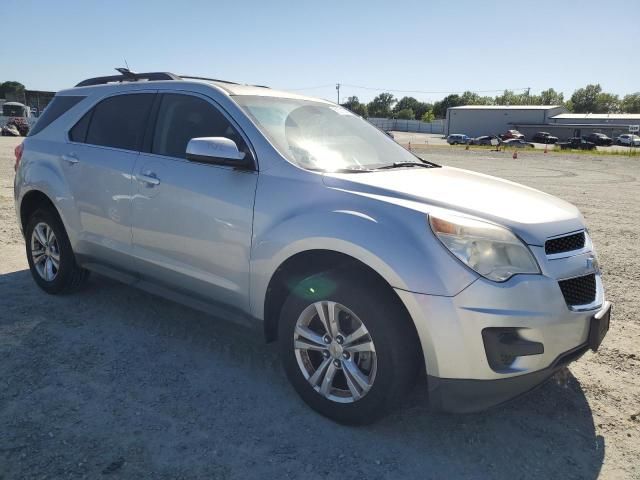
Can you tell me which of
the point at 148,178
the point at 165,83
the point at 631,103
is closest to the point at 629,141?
the point at 165,83

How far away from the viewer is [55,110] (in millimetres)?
4695

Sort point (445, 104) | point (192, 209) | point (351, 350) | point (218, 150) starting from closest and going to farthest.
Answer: point (351, 350) < point (218, 150) < point (192, 209) < point (445, 104)

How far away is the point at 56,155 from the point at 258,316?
8.46 feet

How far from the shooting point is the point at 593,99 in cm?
13175

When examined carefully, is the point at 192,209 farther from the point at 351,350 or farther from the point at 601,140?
the point at 601,140

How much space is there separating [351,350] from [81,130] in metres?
3.12

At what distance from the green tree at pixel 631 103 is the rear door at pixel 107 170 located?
13726 centimetres

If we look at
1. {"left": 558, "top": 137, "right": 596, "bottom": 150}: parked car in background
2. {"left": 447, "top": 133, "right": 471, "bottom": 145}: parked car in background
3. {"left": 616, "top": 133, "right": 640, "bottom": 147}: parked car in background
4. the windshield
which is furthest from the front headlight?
{"left": 616, "top": 133, "right": 640, "bottom": 147}: parked car in background

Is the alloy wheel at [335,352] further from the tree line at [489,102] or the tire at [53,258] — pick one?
the tree line at [489,102]

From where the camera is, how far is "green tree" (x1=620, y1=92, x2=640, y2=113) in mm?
117688

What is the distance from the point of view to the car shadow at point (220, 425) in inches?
98.7

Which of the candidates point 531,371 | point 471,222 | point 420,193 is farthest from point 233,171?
point 531,371

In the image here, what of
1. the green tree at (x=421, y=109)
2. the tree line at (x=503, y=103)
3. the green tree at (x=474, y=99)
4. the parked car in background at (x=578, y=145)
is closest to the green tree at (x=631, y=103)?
the tree line at (x=503, y=103)

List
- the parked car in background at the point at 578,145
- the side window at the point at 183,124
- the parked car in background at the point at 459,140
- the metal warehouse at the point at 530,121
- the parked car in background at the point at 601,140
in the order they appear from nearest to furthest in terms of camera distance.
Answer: the side window at the point at 183,124 → the parked car in background at the point at 578,145 → the parked car in background at the point at 459,140 → the parked car in background at the point at 601,140 → the metal warehouse at the point at 530,121
